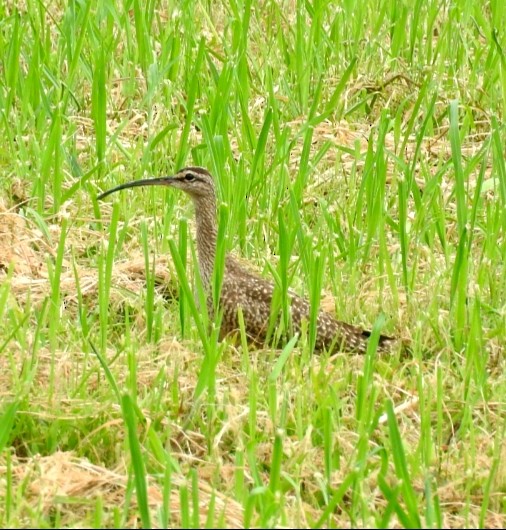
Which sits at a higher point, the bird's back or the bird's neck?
the bird's neck

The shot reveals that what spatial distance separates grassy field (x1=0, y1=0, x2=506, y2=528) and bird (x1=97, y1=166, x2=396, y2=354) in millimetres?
122

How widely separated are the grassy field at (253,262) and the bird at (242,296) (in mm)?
122

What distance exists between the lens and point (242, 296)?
730 cm

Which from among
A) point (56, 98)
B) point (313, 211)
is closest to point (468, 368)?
point (313, 211)

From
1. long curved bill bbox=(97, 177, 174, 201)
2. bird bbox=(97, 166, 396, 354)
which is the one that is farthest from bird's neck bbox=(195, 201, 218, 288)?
long curved bill bbox=(97, 177, 174, 201)

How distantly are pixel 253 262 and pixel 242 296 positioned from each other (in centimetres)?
66

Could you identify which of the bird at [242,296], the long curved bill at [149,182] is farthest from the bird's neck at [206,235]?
the long curved bill at [149,182]

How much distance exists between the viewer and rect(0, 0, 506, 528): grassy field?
5438mm

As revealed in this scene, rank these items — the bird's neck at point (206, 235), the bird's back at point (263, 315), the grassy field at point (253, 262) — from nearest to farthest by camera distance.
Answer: the grassy field at point (253, 262)
the bird's back at point (263, 315)
the bird's neck at point (206, 235)

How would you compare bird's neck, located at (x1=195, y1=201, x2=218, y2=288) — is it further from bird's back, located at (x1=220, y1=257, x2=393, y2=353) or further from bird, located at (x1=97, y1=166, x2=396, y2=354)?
bird's back, located at (x1=220, y1=257, x2=393, y2=353)

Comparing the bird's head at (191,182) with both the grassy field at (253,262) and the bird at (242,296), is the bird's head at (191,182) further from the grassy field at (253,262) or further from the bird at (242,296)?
the grassy field at (253,262)

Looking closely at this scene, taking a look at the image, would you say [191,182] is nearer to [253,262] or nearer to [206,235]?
[206,235]

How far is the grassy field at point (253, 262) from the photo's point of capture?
5438mm

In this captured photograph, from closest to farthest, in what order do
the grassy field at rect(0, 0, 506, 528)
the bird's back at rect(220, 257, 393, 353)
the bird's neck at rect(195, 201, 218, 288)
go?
the grassy field at rect(0, 0, 506, 528), the bird's back at rect(220, 257, 393, 353), the bird's neck at rect(195, 201, 218, 288)
